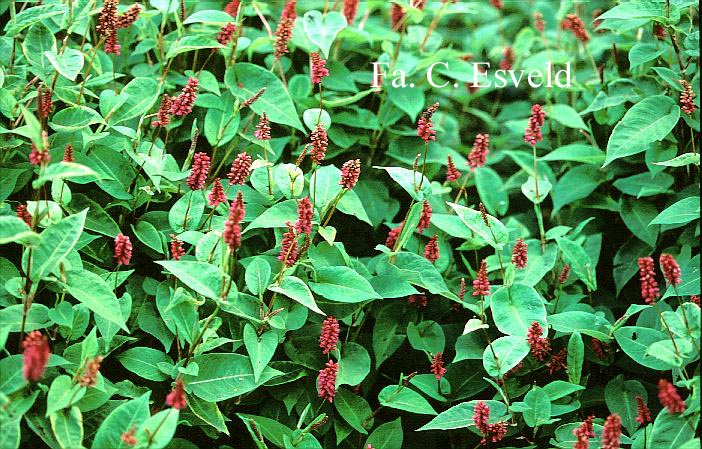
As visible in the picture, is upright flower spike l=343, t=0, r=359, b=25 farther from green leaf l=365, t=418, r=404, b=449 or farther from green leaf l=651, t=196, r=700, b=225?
green leaf l=365, t=418, r=404, b=449

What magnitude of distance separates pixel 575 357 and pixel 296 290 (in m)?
0.57

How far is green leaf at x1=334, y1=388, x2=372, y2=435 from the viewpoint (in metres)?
1.56

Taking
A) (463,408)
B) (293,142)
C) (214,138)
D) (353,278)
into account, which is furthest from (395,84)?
(463,408)

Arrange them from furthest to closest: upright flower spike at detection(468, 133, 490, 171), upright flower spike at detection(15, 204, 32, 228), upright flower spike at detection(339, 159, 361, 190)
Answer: upright flower spike at detection(468, 133, 490, 171) → upright flower spike at detection(339, 159, 361, 190) → upright flower spike at detection(15, 204, 32, 228)

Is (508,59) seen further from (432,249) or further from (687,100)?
(432,249)

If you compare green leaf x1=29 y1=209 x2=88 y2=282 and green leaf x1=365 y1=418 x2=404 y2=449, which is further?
green leaf x1=365 y1=418 x2=404 y2=449

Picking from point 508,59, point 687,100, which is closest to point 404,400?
point 687,100

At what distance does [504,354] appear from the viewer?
151 centimetres

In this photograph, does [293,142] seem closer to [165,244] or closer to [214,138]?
[214,138]

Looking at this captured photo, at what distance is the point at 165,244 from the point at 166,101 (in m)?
0.28

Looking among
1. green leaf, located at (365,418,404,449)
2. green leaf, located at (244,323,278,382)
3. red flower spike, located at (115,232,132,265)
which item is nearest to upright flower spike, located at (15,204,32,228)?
red flower spike, located at (115,232,132,265)

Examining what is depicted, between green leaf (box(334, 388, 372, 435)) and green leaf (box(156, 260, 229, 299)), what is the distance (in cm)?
39

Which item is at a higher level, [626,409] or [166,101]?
[166,101]

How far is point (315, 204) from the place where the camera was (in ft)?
5.20
